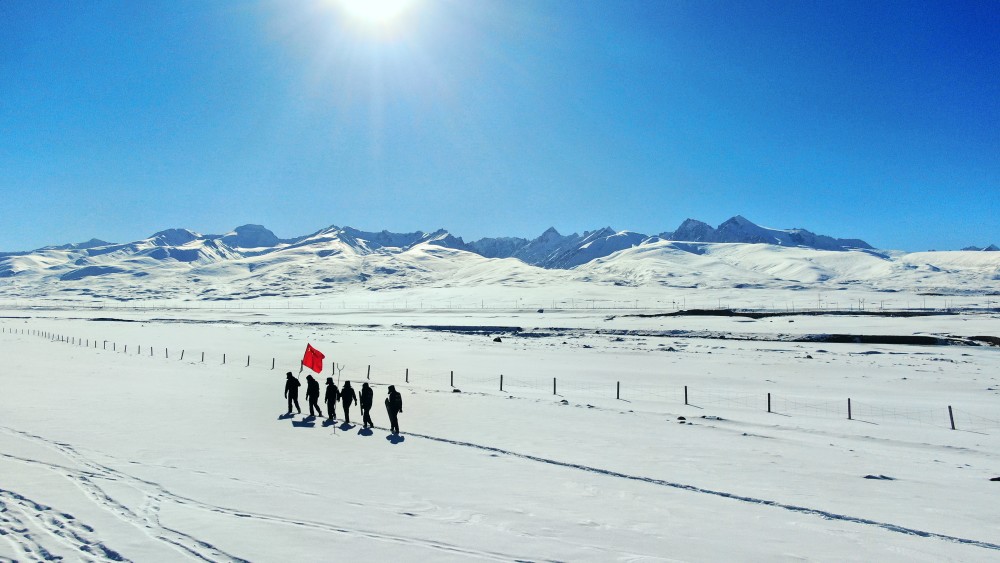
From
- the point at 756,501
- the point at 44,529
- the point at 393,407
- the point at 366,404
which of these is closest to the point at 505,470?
the point at 393,407

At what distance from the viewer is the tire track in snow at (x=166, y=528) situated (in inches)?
334

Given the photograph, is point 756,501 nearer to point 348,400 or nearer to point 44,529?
point 44,529

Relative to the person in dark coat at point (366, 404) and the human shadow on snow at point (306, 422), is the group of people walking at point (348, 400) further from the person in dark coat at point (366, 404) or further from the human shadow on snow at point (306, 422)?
the human shadow on snow at point (306, 422)

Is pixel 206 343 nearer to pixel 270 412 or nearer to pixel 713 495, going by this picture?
pixel 270 412

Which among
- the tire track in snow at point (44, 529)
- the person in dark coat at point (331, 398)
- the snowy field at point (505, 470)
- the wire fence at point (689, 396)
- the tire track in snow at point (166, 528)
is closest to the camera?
the tire track in snow at point (44, 529)

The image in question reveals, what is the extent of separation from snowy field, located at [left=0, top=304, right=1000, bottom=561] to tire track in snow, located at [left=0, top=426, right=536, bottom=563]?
5 cm

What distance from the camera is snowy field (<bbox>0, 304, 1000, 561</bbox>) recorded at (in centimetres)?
910

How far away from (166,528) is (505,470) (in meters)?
7.41

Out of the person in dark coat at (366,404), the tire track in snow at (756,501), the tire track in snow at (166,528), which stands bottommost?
the tire track in snow at (756,501)

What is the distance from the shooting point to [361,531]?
934 centimetres

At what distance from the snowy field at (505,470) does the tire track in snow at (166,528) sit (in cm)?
5

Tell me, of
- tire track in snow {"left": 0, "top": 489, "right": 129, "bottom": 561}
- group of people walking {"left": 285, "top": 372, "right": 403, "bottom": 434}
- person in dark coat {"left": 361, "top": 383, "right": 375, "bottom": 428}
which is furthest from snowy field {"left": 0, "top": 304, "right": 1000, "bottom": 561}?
person in dark coat {"left": 361, "top": 383, "right": 375, "bottom": 428}

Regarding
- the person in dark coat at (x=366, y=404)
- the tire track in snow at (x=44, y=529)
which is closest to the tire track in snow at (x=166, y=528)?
the tire track in snow at (x=44, y=529)

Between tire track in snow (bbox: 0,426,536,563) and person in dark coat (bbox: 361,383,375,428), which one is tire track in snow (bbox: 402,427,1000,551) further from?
tire track in snow (bbox: 0,426,536,563)
